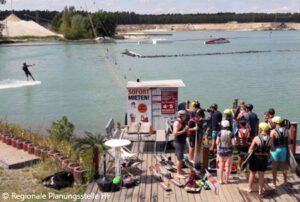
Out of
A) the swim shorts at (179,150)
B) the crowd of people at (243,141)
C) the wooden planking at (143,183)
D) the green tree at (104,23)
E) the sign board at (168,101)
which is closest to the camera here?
the crowd of people at (243,141)

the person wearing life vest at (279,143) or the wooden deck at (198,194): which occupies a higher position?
the person wearing life vest at (279,143)

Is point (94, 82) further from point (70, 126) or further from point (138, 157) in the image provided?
point (138, 157)

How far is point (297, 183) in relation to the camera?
977 cm

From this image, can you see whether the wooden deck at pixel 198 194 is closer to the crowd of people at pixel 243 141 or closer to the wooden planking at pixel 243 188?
the wooden planking at pixel 243 188

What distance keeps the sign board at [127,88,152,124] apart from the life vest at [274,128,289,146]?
179 inches

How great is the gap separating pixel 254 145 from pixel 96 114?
14383mm

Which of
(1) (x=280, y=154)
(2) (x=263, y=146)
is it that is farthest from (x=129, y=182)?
(1) (x=280, y=154)

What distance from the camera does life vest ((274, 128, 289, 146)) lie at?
9.02 metres

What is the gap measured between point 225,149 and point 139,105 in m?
3.95

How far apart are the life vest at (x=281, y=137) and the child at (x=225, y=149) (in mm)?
918

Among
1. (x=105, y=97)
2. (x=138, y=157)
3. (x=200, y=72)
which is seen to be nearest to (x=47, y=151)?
(x=138, y=157)

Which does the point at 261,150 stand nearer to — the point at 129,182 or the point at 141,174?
the point at 129,182

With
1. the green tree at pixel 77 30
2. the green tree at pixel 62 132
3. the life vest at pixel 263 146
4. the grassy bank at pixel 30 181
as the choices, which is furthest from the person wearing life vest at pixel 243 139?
the green tree at pixel 77 30

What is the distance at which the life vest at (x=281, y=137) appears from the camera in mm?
9016
